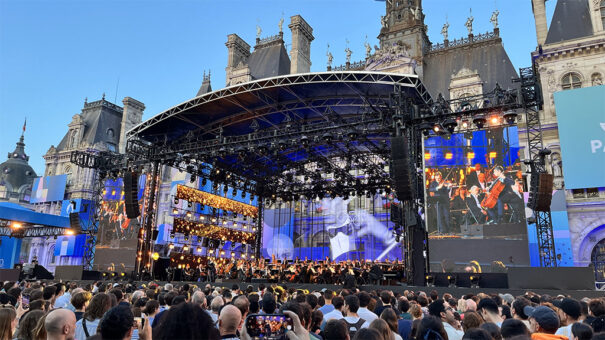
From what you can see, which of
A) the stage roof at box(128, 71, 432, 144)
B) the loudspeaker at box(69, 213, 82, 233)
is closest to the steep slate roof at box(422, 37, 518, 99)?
the stage roof at box(128, 71, 432, 144)

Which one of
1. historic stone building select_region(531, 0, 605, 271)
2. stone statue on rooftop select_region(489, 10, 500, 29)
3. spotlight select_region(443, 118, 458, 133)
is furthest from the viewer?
stone statue on rooftop select_region(489, 10, 500, 29)

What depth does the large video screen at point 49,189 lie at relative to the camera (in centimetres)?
4731

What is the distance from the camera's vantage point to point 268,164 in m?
27.6

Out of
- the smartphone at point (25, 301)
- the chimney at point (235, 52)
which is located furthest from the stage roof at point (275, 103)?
the chimney at point (235, 52)

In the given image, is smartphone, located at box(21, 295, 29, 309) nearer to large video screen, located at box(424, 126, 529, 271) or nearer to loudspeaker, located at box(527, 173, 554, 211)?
loudspeaker, located at box(527, 173, 554, 211)

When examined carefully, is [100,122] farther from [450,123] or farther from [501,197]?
[501,197]

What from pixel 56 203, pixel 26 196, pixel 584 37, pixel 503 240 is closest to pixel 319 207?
pixel 503 240

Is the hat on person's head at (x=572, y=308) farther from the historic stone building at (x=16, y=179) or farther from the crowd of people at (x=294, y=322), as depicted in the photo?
the historic stone building at (x=16, y=179)

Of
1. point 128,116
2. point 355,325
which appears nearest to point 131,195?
point 355,325

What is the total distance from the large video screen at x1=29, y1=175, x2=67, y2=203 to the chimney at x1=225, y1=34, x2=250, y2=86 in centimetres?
2387

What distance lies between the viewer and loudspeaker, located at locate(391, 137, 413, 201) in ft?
49.3

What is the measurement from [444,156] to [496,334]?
1877 centimetres

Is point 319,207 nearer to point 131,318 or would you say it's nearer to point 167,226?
point 167,226

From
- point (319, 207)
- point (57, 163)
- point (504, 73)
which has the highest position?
point (504, 73)
